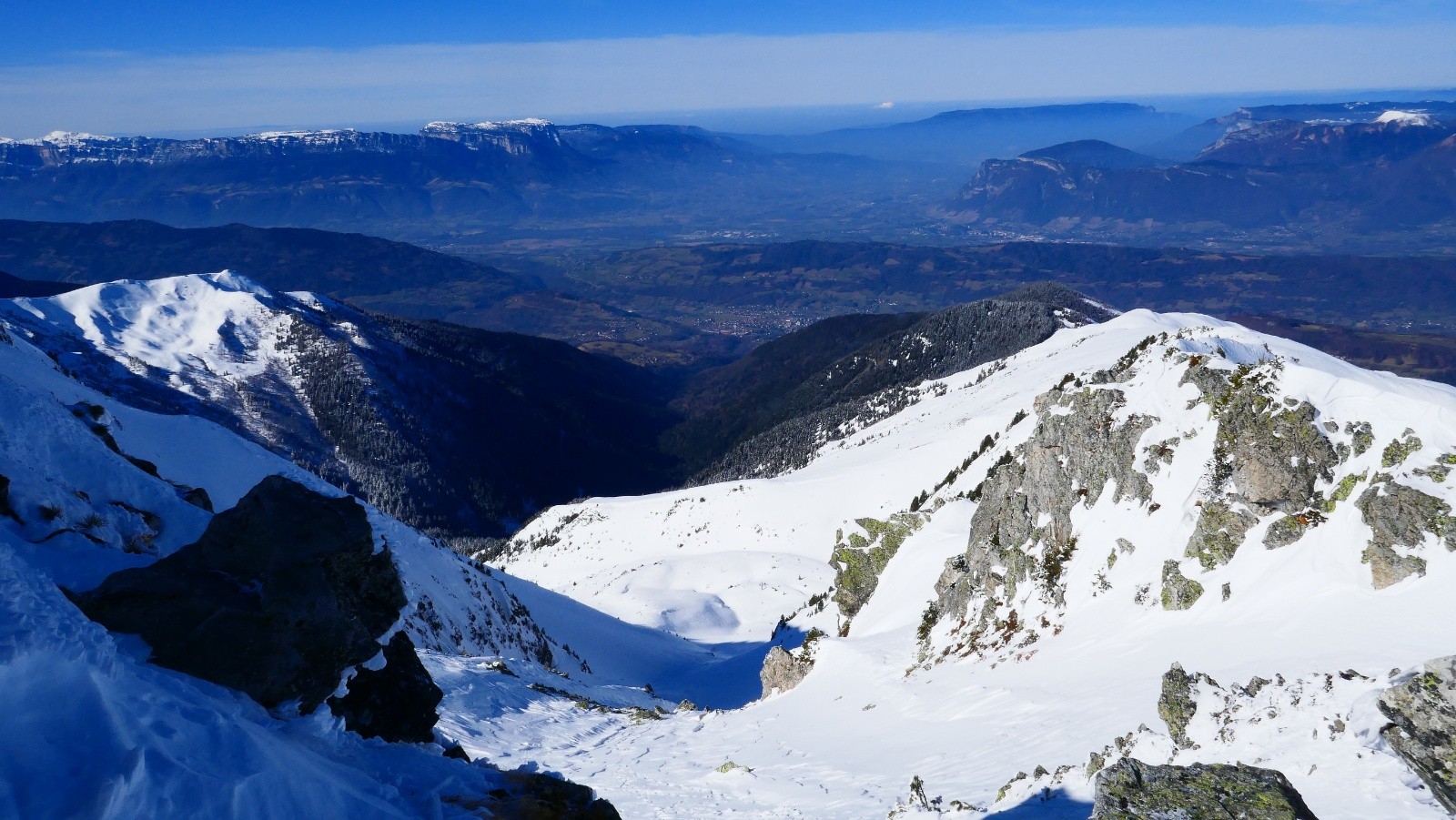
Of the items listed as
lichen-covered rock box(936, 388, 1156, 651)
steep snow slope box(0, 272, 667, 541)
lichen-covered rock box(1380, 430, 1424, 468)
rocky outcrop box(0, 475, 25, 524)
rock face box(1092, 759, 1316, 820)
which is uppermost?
A: rocky outcrop box(0, 475, 25, 524)

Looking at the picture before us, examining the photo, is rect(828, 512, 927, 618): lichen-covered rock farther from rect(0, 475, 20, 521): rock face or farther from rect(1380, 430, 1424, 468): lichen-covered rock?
rect(0, 475, 20, 521): rock face

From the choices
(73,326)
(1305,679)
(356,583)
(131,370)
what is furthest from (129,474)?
(73,326)

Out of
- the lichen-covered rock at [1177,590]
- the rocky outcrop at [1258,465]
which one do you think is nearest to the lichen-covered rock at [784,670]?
the lichen-covered rock at [1177,590]

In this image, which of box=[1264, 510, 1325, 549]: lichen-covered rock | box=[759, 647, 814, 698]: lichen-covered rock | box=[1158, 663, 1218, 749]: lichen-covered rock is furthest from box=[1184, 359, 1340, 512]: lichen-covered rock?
box=[759, 647, 814, 698]: lichen-covered rock

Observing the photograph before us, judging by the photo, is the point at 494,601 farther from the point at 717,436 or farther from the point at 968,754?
the point at 717,436

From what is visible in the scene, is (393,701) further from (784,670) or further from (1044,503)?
(1044,503)

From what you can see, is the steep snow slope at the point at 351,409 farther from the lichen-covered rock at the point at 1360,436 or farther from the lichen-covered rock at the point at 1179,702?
the lichen-covered rock at the point at 1179,702
